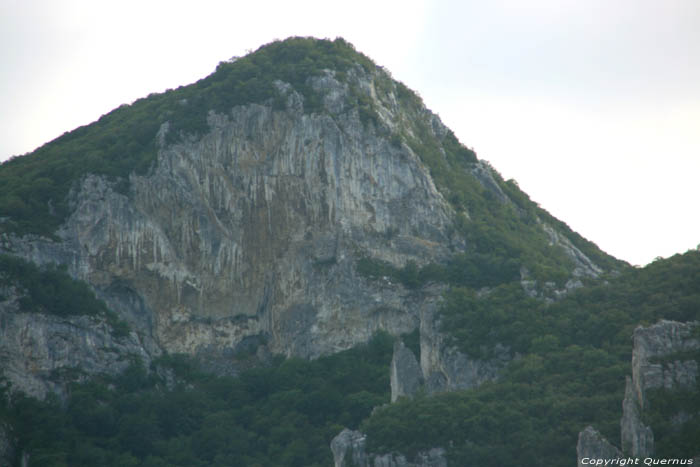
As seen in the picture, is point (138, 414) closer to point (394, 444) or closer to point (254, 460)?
point (254, 460)

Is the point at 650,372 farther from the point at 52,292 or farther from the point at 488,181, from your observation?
the point at 488,181

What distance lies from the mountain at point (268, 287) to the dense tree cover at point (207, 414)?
0.44 ft

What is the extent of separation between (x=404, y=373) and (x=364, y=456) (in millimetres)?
12289

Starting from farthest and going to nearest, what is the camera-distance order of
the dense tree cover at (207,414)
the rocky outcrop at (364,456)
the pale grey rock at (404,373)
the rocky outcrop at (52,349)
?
the pale grey rock at (404,373) → the rocky outcrop at (52,349) → the dense tree cover at (207,414) → the rocky outcrop at (364,456)

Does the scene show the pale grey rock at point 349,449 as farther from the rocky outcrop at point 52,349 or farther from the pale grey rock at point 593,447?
the rocky outcrop at point 52,349

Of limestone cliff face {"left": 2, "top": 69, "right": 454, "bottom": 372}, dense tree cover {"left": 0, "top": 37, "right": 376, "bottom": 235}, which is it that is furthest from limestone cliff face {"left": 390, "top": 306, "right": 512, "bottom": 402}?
dense tree cover {"left": 0, "top": 37, "right": 376, "bottom": 235}

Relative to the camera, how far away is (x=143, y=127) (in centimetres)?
11125

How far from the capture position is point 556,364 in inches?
3615

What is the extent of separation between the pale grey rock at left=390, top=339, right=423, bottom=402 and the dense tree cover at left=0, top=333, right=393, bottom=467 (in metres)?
1.54

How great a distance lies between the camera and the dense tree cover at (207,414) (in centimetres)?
9206

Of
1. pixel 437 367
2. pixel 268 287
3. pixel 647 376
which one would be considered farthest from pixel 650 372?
pixel 268 287

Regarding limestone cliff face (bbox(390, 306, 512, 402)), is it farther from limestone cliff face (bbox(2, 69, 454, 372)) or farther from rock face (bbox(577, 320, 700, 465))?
rock face (bbox(577, 320, 700, 465))

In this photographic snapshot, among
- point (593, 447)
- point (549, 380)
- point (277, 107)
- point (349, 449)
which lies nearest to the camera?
point (593, 447)

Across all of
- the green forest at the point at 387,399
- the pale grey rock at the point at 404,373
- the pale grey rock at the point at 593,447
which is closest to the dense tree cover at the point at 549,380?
the green forest at the point at 387,399
